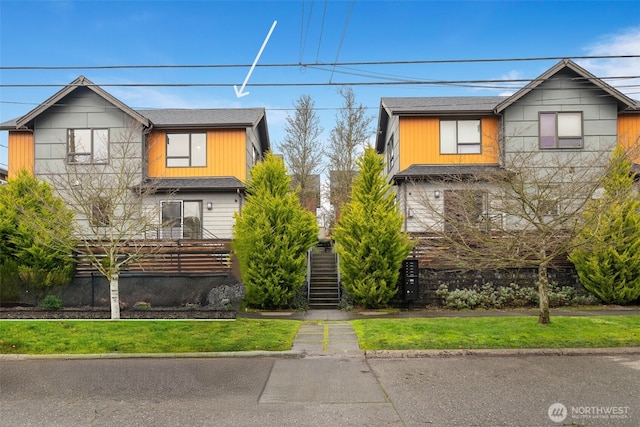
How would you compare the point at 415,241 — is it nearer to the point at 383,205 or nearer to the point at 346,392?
the point at 383,205

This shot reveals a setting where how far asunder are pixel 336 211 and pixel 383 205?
18510 mm

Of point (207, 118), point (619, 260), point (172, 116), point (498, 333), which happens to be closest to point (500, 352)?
point (498, 333)

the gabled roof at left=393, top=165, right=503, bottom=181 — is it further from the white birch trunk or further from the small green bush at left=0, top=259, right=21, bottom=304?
the small green bush at left=0, top=259, right=21, bottom=304

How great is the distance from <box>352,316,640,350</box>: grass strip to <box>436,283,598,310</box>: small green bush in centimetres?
302

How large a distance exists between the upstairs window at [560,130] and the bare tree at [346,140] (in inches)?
450

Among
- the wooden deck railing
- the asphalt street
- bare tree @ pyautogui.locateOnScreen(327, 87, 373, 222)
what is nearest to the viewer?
the asphalt street

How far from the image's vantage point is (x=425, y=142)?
19328mm

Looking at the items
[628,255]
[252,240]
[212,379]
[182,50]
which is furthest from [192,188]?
[628,255]

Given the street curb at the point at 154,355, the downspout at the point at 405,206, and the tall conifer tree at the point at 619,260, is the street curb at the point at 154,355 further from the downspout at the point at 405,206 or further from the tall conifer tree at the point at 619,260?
the downspout at the point at 405,206

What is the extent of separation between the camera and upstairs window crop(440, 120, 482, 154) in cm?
1919

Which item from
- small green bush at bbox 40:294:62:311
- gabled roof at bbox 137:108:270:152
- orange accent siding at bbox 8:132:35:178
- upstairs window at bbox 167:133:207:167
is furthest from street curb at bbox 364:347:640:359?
orange accent siding at bbox 8:132:35:178

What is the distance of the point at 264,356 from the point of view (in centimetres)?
834

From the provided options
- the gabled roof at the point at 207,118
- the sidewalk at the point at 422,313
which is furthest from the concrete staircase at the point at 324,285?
the gabled roof at the point at 207,118

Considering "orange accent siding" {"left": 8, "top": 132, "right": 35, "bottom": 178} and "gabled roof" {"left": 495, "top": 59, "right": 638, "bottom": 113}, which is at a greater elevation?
"gabled roof" {"left": 495, "top": 59, "right": 638, "bottom": 113}
